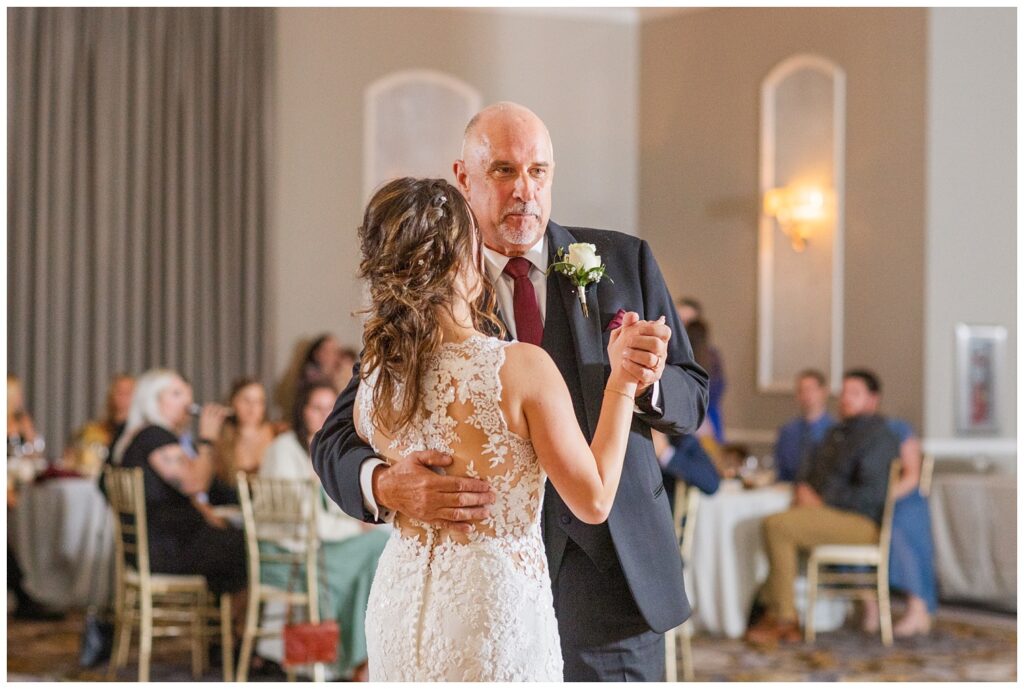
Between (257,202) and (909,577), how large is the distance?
4.95 meters

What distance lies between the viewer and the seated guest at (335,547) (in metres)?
5.34

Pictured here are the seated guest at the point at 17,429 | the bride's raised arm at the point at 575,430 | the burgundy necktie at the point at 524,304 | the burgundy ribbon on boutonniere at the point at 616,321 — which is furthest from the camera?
the seated guest at the point at 17,429

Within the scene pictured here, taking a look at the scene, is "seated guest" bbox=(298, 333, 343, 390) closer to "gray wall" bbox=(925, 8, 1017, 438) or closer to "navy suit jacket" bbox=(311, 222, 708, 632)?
"gray wall" bbox=(925, 8, 1017, 438)

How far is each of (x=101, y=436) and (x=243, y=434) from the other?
1.73 meters

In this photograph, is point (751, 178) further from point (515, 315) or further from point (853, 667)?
point (515, 315)

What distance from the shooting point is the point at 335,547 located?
5.45 m

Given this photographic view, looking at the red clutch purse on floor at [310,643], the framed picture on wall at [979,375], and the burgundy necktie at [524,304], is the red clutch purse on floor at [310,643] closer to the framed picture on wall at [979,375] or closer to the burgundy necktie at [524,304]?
the burgundy necktie at [524,304]

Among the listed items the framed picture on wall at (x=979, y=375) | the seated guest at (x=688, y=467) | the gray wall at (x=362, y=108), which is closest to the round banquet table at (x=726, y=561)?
the seated guest at (x=688, y=467)

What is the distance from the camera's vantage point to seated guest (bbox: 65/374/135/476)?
7367 millimetres

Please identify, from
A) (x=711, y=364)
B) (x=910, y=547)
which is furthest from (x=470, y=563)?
(x=711, y=364)

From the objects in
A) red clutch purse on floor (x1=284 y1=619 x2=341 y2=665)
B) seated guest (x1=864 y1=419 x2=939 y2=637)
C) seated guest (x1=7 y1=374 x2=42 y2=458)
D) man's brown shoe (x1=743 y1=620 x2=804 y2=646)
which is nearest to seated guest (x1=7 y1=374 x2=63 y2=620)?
seated guest (x1=7 y1=374 x2=42 y2=458)

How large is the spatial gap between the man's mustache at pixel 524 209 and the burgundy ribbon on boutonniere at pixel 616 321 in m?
0.21

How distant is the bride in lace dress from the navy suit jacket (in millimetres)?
132

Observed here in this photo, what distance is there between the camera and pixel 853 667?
591 cm
